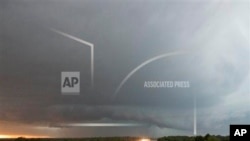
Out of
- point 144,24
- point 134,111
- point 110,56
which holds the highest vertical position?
point 144,24

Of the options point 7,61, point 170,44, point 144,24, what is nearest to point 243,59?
point 170,44

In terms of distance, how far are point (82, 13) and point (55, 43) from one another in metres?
0.28

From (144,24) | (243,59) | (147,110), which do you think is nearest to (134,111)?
(147,110)

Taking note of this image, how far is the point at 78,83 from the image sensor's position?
116 inches

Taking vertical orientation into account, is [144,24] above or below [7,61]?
above

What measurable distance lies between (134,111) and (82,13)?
29.9 inches

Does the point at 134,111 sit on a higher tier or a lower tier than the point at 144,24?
lower

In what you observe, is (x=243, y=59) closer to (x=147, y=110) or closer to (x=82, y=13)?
(x=147, y=110)

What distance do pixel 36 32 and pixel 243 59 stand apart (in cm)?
143

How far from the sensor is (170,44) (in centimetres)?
295

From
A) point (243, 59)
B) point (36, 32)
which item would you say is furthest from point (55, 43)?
point (243, 59)

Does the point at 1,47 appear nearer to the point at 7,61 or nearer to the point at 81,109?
the point at 7,61

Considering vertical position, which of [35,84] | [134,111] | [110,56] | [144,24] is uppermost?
[144,24]

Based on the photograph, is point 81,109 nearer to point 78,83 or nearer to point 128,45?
point 78,83
